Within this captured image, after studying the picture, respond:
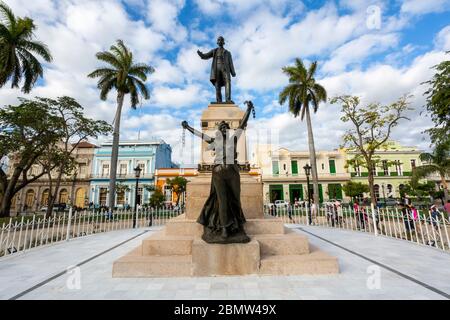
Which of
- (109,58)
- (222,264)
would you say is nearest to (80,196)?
(109,58)

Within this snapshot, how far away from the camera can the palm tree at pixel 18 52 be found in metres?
14.5

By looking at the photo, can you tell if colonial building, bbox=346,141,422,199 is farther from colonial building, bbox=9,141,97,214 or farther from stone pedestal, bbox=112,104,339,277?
colonial building, bbox=9,141,97,214

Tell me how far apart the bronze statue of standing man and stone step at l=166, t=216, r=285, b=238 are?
396 cm

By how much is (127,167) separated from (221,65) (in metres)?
34.3

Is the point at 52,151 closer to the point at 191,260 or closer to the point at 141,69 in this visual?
the point at 141,69

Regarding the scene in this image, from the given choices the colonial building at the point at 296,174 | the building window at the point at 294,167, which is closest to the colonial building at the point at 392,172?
the colonial building at the point at 296,174

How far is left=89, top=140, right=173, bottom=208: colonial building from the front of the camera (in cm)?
3644

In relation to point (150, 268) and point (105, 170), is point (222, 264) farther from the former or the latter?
point (105, 170)

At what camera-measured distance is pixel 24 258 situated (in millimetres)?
5613

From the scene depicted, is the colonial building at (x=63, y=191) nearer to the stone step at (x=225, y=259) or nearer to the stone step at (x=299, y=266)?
the stone step at (x=225, y=259)

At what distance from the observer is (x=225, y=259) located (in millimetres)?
3785
